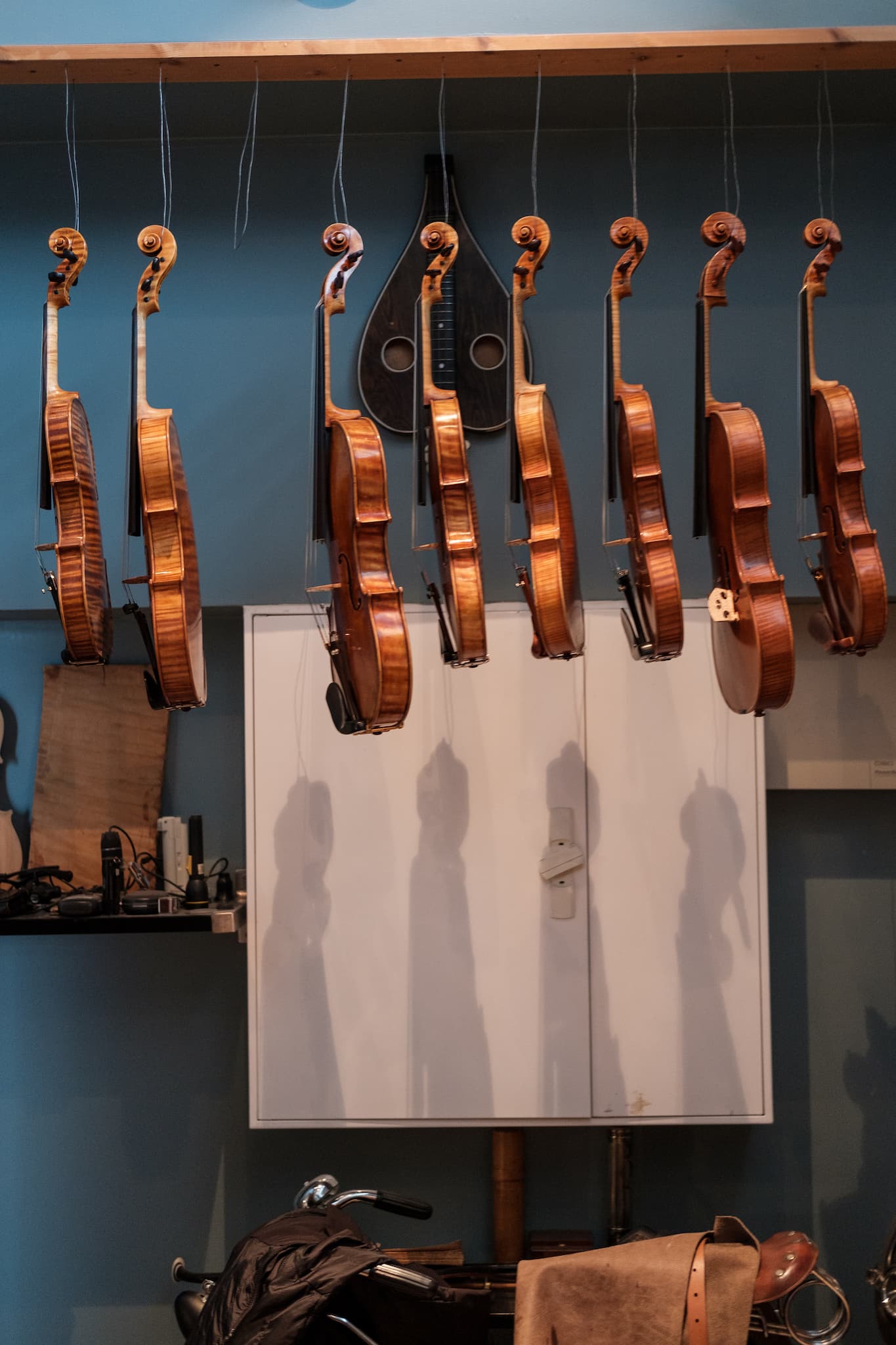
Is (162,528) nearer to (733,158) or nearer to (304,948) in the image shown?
(304,948)

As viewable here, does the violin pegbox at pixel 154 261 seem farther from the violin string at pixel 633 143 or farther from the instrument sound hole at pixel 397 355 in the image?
the violin string at pixel 633 143

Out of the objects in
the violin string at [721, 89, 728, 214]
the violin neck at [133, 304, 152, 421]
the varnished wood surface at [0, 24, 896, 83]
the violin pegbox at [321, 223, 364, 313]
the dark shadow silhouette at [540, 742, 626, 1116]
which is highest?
the violin string at [721, 89, 728, 214]

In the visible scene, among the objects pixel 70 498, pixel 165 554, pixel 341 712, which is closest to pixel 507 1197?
pixel 341 712

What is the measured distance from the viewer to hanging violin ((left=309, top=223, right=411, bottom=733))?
2.49m

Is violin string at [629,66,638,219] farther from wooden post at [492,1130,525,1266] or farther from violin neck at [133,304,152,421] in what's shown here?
wooden post at [492,1130,525,1266]

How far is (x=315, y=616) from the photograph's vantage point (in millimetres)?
3311

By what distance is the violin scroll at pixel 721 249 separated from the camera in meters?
2.62

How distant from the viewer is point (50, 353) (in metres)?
2.61

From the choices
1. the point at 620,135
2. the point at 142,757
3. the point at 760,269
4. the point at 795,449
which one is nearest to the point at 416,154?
the point at 620,135

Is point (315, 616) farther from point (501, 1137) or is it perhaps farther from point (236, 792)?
point (501, 1137)

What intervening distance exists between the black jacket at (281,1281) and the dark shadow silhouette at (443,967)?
2.13 feet

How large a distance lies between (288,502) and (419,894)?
120 cm

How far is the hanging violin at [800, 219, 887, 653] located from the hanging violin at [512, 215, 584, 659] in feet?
1.66

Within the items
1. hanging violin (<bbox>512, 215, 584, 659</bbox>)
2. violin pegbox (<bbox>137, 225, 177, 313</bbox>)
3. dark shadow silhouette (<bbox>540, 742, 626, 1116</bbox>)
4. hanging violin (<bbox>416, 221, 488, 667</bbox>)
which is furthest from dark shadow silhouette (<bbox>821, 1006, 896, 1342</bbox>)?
violin pegbox (<bbox>137, 225, 177, 313</bbox>)
